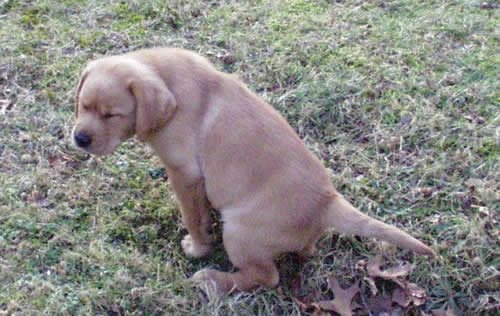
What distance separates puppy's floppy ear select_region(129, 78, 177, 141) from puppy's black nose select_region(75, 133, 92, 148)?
0.95ft

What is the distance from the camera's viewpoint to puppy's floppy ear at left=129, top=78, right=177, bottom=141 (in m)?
3.43

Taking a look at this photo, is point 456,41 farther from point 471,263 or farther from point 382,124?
point 471,263

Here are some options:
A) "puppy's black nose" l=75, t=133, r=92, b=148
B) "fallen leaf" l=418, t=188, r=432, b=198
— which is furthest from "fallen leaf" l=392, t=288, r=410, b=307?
"puppy's black nose" l=75, t=133, r=92, b=148

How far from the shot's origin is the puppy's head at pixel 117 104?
343 cm

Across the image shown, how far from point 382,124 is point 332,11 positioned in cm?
192

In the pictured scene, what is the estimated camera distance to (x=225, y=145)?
363cm

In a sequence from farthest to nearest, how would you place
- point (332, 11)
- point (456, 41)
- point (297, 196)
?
point (332, 11)
point (456, 41)
point (297, 196)

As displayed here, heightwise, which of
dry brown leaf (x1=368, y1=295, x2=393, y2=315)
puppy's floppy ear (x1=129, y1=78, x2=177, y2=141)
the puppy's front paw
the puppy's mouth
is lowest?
the puppy's front paw

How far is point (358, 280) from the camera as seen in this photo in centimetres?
395

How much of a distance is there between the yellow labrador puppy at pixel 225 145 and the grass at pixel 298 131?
1.69 feet

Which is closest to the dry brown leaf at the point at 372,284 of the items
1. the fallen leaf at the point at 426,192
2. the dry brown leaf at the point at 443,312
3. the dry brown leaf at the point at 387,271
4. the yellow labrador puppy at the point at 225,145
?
the dry brown leaf at the point at 387,271

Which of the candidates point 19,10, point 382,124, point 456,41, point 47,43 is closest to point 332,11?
point 456,41

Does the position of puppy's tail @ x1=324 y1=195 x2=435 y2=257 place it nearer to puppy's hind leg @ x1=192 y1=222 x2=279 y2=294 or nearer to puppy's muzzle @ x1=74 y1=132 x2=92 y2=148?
puppy's hind leg @ x1=192 y1=222 x2=279 y2=294

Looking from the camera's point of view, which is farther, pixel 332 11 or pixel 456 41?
pixel 332 11
